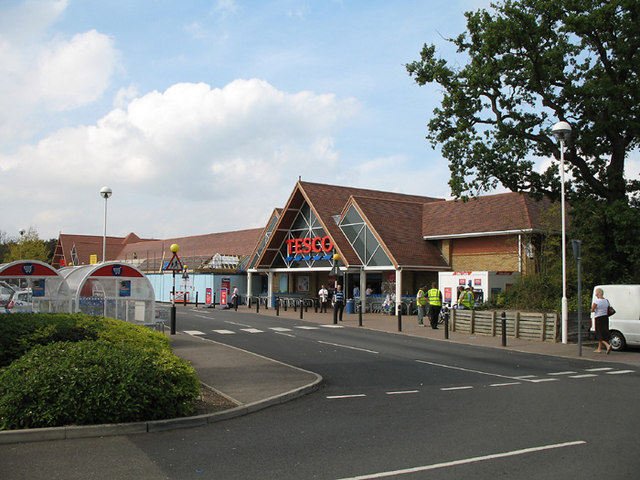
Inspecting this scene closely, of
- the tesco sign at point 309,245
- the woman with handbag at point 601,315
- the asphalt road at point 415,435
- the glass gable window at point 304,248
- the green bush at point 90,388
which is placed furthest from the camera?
the glass gable window at point 304,248

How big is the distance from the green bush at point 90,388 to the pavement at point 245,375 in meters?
0.20

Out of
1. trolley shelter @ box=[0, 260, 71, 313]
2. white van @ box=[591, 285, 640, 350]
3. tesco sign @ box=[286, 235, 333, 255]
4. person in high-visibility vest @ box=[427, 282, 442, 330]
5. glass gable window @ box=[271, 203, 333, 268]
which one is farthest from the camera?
glass gable window @ box=[271, 203, 333, 268]

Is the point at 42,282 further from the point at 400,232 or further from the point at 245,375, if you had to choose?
the point at 400,232

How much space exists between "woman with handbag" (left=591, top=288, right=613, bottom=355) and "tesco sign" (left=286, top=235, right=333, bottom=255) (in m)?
21.2

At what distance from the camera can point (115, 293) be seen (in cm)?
1816

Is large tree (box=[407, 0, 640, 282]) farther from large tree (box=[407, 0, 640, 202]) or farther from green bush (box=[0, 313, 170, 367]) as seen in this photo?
green bush (box=[0, 313, 170, 367])

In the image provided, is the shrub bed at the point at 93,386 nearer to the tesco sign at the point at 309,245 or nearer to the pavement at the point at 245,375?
the pavement at the point at 245,375

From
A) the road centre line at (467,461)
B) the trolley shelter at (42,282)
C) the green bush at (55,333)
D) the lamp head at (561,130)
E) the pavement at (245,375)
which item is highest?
the lamp head at (561,130)

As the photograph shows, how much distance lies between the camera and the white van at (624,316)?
17219 mm

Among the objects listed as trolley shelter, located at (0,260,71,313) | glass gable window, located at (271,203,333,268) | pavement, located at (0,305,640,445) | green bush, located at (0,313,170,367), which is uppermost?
glass gable window, located at (271,203,333,268)

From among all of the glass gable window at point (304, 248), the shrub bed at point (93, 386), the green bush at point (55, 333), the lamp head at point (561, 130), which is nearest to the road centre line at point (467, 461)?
the shrub bed at point (93, 386)

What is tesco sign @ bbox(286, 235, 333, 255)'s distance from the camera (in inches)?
1481

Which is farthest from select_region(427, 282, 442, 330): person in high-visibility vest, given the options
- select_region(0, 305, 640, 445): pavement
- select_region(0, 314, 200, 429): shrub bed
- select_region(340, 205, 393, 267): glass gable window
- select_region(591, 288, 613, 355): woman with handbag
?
select_region(0, 314, 200, 429): shrub bed

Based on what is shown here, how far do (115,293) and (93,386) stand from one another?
11159 millimetres
